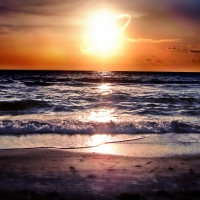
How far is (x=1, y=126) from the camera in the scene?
11.6 metres

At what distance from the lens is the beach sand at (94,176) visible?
16.8 feet

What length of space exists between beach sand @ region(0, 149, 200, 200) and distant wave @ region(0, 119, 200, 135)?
129 inches

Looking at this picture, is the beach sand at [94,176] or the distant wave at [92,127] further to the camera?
the distant wave at [92,127]

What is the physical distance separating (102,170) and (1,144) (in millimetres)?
3972

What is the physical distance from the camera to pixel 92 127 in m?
11.8

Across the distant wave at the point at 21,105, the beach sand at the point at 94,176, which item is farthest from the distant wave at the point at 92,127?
the distant wave at the point at 21,105

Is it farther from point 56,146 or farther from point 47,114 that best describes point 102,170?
point 47,114

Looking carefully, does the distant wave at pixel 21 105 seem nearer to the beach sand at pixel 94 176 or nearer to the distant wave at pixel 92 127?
the distant wave at pixel 92 127

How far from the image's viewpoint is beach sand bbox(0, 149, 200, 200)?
512cm

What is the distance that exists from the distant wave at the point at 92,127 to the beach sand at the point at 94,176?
10.8 ft

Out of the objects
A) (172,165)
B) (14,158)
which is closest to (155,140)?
(172,165)

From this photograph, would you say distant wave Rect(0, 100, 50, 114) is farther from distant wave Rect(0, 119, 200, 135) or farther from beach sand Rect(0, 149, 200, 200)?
beach sand Rect(0, 149, 200, 200)

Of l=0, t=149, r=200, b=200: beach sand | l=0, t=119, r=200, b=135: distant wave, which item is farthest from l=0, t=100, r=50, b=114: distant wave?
l=0, t=149, r=200, b=200: beach sand

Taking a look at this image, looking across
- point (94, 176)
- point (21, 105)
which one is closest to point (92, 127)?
point (94, 176)
